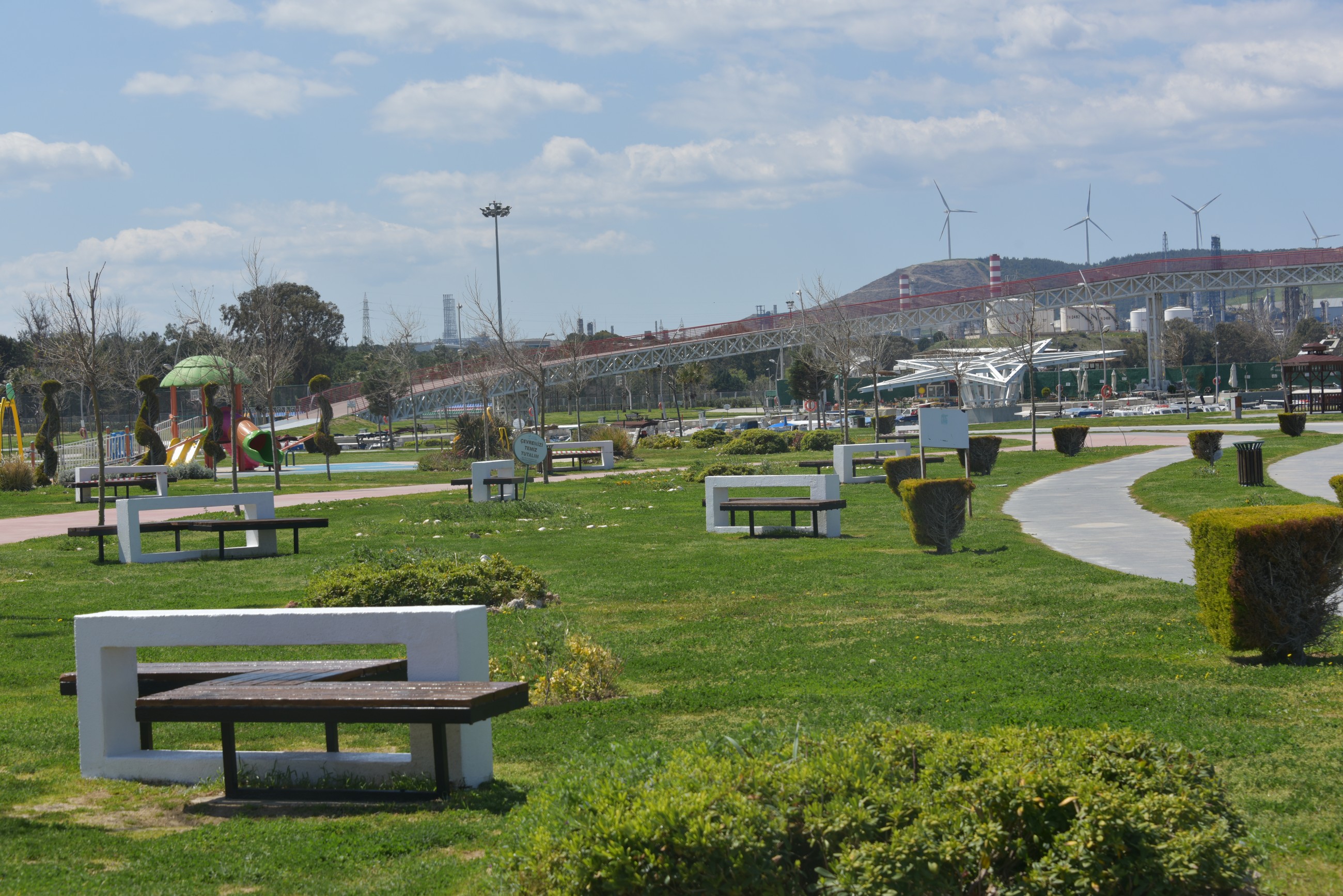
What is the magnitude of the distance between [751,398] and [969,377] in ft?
118

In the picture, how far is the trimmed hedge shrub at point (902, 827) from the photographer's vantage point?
3.17 meters

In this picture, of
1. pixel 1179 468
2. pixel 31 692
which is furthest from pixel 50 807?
pixel 1179 468

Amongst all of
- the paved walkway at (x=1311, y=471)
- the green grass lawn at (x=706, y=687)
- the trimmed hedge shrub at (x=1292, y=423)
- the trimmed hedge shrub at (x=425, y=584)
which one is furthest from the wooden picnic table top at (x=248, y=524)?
the trimmed hedge shrub at (x=1292, y=423)

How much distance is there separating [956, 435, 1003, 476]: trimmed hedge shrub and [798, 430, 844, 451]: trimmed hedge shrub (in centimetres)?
1532

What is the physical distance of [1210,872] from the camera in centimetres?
312

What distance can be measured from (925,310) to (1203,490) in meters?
75.0

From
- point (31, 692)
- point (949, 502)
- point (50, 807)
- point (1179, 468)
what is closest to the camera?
point (50, 807)

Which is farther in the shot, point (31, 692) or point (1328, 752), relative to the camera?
point (31, 692)

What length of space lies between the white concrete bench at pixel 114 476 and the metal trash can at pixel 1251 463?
23332 millimetres

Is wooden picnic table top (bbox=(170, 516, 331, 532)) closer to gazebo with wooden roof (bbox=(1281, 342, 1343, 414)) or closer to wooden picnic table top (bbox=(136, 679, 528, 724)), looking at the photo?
wooden picnic table top (bbox=(136, 679, 528, 724))

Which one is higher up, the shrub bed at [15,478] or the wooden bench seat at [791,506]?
the shrub bed at [15,478]

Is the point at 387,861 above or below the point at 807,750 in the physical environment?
below

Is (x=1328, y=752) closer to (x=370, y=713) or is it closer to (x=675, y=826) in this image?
(x=675, y=826)

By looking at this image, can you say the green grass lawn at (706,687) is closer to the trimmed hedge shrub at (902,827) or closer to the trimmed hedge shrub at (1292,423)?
the trimmed hedge shrub at (902,827)
